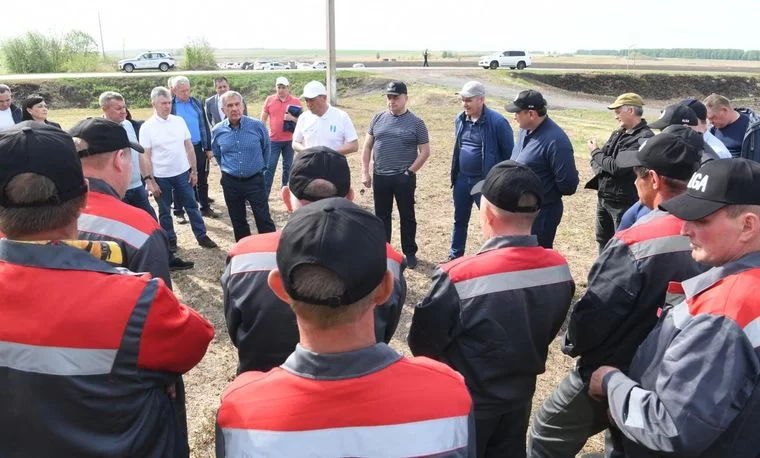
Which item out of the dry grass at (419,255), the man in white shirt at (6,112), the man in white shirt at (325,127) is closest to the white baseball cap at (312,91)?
the man in white shirt at (325,127)

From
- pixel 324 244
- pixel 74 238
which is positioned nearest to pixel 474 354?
pixel 324 244

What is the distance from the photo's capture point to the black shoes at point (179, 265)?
607 centimetres

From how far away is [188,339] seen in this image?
6.04 feet

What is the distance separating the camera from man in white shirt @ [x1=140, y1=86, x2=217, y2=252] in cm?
630

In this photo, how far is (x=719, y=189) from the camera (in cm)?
185

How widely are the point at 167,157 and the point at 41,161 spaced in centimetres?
492

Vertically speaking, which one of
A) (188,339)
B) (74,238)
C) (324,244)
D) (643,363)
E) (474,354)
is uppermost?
(324,244)

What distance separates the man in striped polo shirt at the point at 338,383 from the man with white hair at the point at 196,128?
6497mm

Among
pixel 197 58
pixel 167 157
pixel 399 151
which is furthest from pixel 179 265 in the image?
pixel 197 58

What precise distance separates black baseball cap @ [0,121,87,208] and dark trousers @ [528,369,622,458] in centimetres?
232

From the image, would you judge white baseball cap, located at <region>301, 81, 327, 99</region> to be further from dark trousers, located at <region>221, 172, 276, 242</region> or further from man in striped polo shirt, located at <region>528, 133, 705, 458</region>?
man in striped polo shirt, located at <region>528, 133, 705, 458</region>

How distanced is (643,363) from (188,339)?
1668mm

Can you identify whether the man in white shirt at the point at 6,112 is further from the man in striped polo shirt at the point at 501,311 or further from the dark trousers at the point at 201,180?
the man in striped polo shirt at the point at 501,311

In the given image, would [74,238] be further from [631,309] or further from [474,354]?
[631,309]
